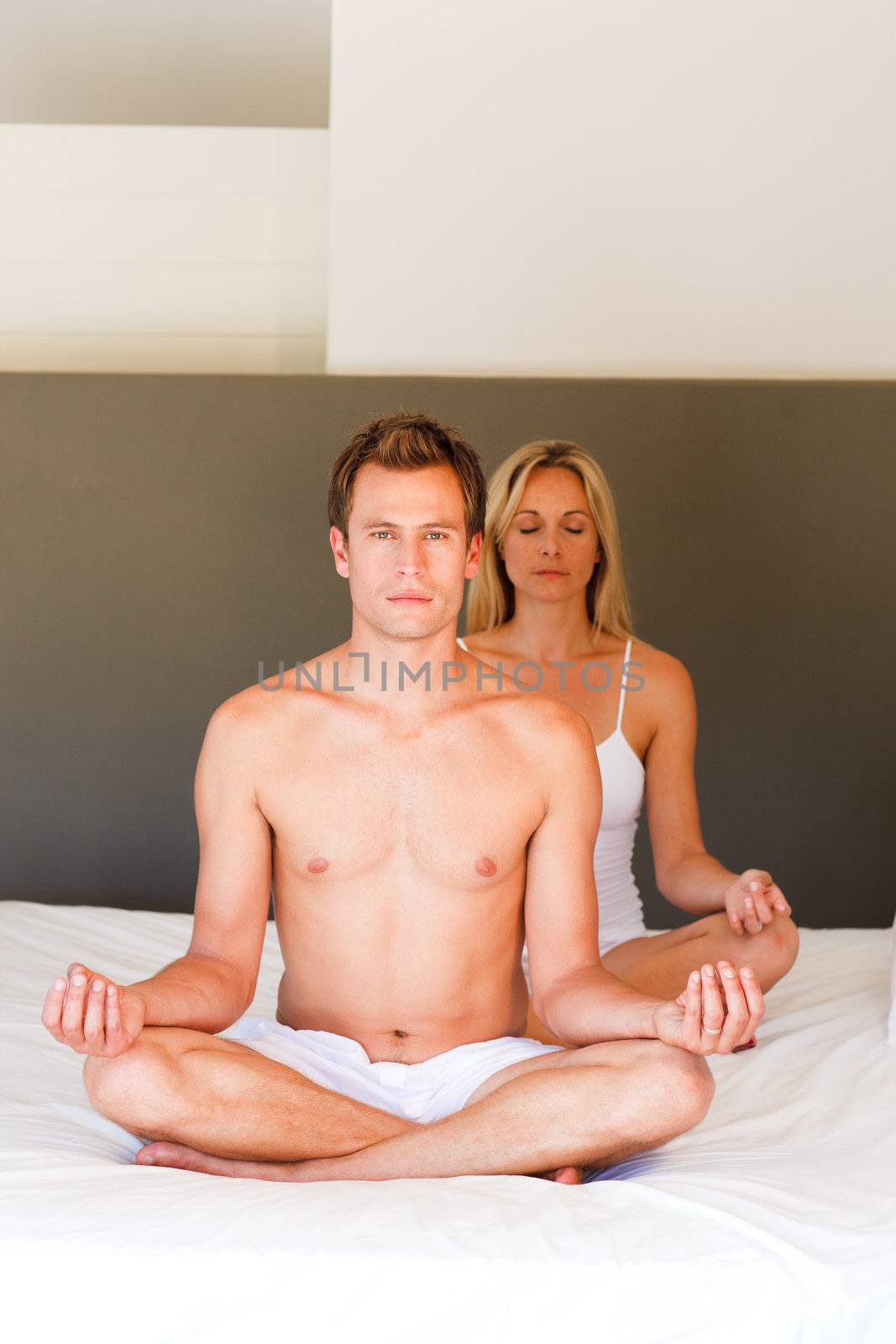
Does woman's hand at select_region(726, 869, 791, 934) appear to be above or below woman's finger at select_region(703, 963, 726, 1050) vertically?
below

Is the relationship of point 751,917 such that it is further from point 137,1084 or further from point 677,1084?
point 137,1084

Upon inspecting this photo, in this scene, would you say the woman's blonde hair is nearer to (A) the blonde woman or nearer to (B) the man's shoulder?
(A) the blonde woman

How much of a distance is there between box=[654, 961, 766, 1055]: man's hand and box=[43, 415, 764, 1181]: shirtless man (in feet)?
0.52

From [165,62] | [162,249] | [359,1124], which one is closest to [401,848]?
[359,1124]

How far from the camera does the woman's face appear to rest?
261 cm

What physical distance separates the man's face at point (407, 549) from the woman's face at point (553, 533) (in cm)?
78

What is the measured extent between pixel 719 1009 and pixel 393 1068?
1.64 ft

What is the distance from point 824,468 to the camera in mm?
3260

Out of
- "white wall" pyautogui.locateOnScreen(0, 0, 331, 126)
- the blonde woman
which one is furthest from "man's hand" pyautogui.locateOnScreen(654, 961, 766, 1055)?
"white wall" pyautogui.locateOnScreen(0, 0, 331, 126)

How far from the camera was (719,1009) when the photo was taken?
1414 mm

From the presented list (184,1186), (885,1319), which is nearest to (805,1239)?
(885,1319)

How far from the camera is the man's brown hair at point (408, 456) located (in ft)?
5.98

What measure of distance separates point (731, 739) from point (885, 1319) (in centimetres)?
211

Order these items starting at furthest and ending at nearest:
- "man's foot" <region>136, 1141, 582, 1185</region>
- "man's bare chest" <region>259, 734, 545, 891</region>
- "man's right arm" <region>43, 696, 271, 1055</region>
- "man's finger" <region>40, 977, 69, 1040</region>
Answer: "man's bare chest" <region>259, 734, 545, 891</region>, "man's right arm" <region>43, 696, 271, 1055</region>, "man's foot" <region>136, 1141, 582, 1185</region>, "man's finger" <region>40, 977, 69, 1040</region>
